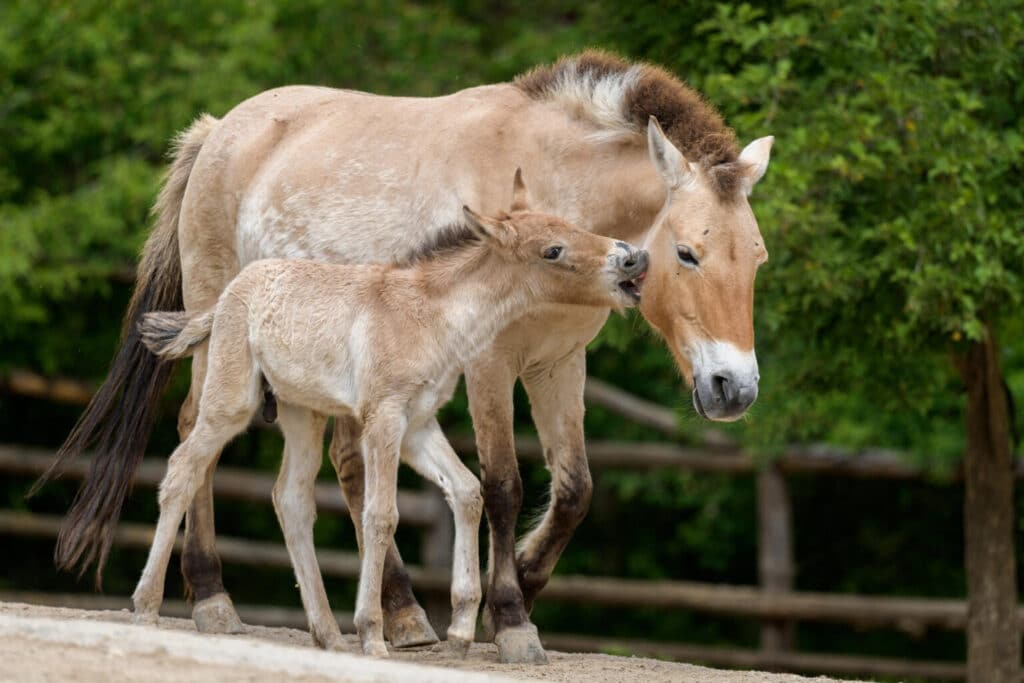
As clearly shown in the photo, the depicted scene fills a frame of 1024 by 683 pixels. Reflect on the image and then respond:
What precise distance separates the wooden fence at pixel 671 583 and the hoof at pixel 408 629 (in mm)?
4711

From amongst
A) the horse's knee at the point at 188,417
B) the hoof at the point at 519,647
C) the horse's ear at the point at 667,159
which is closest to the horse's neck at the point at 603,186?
the horse's ear at the point at 667,159

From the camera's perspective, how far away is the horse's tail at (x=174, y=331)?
20.2 ft

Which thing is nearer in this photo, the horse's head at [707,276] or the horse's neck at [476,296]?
the horse's head at [707,276]

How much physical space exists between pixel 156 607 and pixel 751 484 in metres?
7.77

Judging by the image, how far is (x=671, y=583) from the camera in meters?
12.1

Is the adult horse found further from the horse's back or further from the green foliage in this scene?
the green foliage

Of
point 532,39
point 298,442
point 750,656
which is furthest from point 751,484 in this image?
point 298,442

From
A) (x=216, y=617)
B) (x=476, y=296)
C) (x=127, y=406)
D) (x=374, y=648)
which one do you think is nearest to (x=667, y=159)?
(x=476, y=296)

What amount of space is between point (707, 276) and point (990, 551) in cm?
374

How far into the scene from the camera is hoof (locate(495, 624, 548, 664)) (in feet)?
19.7

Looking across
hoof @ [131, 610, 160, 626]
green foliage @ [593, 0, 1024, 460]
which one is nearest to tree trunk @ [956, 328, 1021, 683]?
green foliage @ [593, 0, 1024, 460]

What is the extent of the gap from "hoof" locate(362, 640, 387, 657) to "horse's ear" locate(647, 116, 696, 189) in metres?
2.06

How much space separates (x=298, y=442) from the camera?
20.3ft

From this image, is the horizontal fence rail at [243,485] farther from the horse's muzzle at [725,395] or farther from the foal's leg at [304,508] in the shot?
the horse's muzzle at [725,395]
